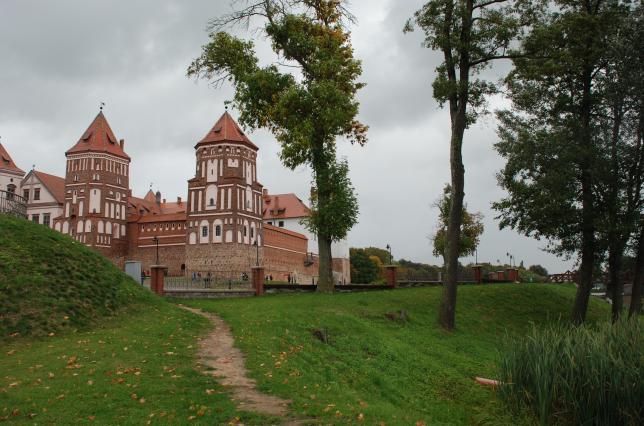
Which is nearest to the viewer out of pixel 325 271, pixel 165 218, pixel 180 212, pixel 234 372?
pixel 234 372

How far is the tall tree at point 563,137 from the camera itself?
65.0 feet

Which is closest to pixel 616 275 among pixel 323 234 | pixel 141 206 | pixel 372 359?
pixel 323 234

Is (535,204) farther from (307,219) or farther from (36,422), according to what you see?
(36,422)

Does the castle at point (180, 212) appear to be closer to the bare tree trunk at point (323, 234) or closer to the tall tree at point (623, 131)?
the bare tree trunk at point (323, 234)

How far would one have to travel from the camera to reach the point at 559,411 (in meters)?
8.47

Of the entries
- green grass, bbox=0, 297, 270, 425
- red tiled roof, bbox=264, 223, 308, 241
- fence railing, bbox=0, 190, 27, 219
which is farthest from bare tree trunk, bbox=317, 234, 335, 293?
red tiled roof, bbox=264, 223, 308, 241

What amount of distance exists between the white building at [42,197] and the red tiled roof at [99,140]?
7.23 m

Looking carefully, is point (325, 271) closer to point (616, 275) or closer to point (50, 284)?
point (616, 275)

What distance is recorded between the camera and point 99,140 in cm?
6944

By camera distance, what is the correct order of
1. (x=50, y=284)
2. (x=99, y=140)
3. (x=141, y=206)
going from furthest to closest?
(x=141, y=206), (x=99, y=140), (x=50, y=284)

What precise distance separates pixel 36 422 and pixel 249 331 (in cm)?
623

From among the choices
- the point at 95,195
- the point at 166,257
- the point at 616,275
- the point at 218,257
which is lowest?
the point at 616,275

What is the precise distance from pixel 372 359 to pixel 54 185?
2835 inches

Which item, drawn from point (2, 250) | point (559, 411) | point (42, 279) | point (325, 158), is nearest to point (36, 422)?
point (559, 411)
